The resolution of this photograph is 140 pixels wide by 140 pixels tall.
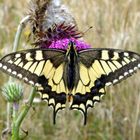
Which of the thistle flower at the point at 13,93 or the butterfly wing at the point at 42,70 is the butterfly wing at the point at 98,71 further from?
the thistle flower at the point at 13,93

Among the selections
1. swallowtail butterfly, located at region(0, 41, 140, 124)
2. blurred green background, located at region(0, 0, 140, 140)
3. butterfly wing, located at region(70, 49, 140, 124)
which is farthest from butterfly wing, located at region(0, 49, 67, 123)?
blurred green background, located at region(0, 0, 140, 140)

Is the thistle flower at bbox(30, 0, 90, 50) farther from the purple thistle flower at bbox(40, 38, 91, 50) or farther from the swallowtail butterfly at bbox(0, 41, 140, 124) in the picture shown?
the swallowtail butterfly at bbox(0, 41, 140, 124)

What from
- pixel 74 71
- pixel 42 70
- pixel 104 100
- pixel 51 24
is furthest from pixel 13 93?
pixel 104 100

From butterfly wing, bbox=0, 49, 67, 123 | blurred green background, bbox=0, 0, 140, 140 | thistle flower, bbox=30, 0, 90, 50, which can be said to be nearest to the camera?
butterfly wing, bbox=0, 49, 67, 123

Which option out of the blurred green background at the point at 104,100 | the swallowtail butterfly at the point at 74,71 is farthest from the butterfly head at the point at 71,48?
the blurred green background at the point at 104,100

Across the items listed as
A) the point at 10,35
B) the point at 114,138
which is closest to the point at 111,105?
the point at 114,138

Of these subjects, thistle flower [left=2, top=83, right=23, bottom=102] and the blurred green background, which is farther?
the blurred green background

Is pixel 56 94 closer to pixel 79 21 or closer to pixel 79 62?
pixel 79 62

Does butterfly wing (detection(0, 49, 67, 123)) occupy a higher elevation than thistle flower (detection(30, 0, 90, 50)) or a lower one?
lower
